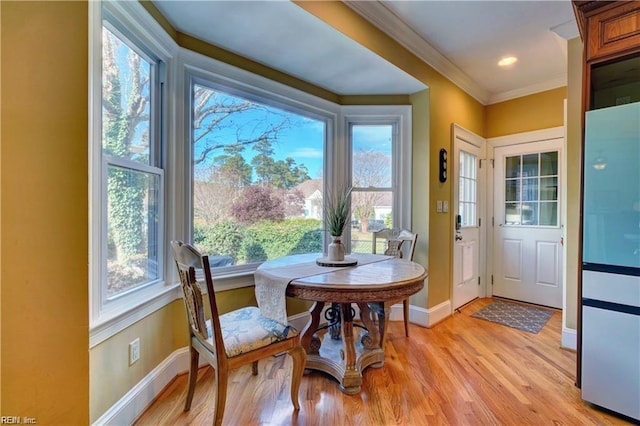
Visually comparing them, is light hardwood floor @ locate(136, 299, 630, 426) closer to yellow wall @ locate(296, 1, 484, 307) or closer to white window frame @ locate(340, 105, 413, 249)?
yellow wall @ locate(296, 1, 484, 307)

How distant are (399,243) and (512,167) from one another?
80.0 inches

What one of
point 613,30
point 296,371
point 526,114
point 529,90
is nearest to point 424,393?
point 296,371

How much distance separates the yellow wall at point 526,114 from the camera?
10.9 feet

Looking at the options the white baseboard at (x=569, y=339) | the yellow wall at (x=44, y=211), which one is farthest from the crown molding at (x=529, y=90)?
the yellow wall at (x=44, y=211)

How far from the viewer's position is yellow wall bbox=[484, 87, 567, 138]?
131 inches

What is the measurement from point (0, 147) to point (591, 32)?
275 cm

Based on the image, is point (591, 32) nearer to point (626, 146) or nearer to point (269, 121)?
point (626, 146)

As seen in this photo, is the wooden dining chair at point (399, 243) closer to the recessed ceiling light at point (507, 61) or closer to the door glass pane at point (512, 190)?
the door glass pane at point (512, 190)

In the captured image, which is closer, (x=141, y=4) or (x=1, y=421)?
(x=1, y=421)

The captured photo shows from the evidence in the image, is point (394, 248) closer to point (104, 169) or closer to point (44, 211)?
point (104, 169)

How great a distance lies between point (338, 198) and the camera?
3.08 metres

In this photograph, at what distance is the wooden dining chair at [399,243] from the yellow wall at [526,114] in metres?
2.04

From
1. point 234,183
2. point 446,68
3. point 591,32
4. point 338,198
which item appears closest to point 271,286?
point 234,183

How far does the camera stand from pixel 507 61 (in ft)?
9.58
